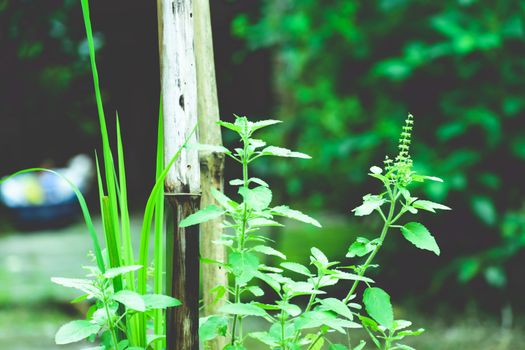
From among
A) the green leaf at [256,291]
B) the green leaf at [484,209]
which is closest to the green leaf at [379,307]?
the green leaf at [256,291]

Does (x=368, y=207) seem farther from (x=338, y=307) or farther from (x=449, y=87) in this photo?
(x=449, y=87)

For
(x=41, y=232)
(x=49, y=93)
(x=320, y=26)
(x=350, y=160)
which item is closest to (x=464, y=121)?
(x=350, y=160)

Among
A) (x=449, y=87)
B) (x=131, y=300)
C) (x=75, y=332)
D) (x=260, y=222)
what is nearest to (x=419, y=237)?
(x=260, y=222)

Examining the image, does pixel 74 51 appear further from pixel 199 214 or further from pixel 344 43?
pixel 199 214

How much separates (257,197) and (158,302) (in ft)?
0.95

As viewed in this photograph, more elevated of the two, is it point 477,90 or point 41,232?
point 477,90

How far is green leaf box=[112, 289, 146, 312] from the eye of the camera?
125cm

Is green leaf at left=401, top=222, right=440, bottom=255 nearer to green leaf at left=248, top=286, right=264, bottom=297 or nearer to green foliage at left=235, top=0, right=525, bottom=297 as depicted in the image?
green leaf at left=248, top=286, right=264, bottom=297

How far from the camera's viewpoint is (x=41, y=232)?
782 cm

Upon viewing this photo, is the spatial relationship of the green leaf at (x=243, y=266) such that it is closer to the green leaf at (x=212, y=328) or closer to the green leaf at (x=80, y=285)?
the green leaf at (x=212, y=328)

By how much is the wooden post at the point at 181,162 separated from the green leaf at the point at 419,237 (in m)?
0.46

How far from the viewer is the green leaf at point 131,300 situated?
4.11ft

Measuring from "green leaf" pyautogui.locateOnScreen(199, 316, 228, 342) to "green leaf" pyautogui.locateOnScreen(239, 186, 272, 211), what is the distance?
29 centimetres

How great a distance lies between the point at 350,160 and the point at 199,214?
136 inches
